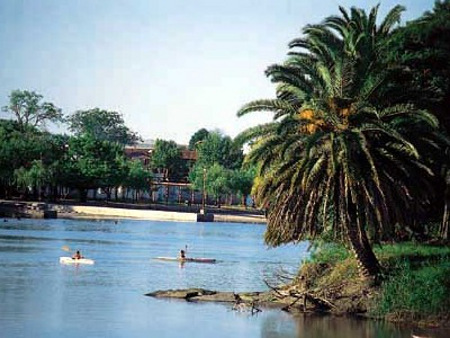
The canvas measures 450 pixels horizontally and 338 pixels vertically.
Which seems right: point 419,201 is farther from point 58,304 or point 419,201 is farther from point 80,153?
point 80,153

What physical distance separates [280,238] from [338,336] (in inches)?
204

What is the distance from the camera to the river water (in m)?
31.8

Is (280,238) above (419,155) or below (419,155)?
below

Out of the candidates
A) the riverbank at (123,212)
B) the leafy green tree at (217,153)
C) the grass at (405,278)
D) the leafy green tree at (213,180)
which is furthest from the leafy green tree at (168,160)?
the grass at (405,278)

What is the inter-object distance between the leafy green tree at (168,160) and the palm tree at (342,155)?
13799 cm

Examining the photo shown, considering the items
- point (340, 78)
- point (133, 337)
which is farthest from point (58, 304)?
point (340, 78)

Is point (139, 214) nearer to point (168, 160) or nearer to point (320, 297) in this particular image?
point (168, 160)

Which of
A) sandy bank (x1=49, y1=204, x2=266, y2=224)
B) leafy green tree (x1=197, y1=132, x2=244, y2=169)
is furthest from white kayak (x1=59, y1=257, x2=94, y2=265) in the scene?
leafy green tree (x1=197, y1=132, x2=244, y2=169)

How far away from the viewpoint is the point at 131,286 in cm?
4619

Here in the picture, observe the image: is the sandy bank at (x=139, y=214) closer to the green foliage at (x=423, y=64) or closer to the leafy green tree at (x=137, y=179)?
the leafy green tree at (x=137, y=179)

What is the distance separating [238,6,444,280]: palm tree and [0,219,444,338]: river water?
3598 mm

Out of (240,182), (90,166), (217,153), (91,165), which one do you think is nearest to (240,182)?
(240,182)

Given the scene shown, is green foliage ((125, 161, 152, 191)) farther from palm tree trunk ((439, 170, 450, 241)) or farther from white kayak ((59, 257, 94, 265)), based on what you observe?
palm tree trunk ((439, 170, 450, 241))

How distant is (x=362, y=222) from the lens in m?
33.0
